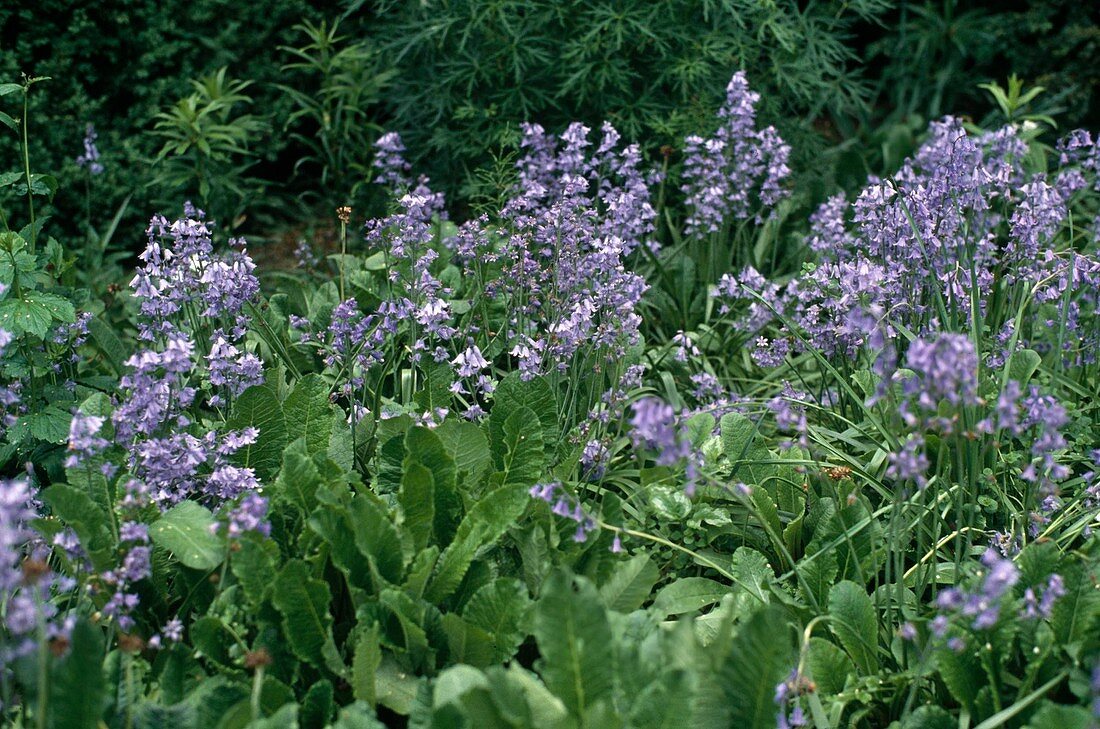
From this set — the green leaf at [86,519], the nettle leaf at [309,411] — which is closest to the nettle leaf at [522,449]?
the nettle leaf at [309,411]

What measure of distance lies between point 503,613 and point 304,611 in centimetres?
42

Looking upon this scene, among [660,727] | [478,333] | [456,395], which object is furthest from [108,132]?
[660,727]

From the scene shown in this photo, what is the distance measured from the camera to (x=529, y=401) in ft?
9.68

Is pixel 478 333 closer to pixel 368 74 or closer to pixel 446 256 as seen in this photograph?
pixel 446 256

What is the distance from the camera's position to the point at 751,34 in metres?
5.00

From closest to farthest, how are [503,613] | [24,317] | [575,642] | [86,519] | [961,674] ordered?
[575,642]
[961,674]
[503,613]
[86,519]
[24,317]

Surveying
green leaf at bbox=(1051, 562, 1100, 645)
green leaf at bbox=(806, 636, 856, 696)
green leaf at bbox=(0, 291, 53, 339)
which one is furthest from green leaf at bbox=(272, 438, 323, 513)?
green leaf at bbox=(1051, 562, 1100, 645)

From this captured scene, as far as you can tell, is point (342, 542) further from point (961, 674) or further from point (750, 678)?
point (961, 674)

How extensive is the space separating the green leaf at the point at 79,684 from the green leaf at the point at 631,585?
107 cm

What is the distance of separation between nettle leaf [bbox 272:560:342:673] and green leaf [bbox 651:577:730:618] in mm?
767

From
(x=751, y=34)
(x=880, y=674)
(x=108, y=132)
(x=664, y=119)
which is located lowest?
(x=880, y=674)

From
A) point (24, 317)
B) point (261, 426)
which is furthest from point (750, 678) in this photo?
point (24, 317)

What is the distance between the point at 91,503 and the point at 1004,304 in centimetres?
289

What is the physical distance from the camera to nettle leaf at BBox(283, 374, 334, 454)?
2949mm
